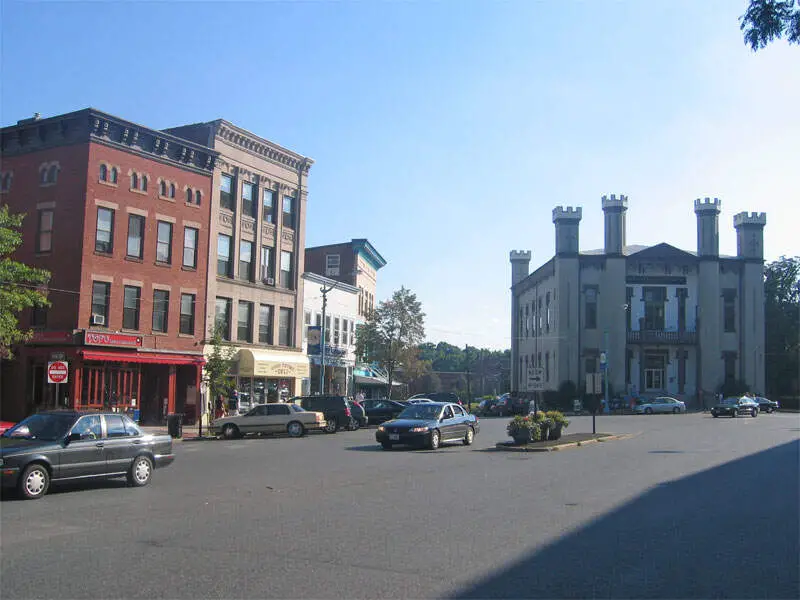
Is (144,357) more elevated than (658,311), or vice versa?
(658,311)

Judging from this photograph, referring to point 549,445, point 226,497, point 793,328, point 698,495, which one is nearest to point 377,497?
point 226,497

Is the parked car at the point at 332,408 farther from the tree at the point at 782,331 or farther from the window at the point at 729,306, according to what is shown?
the tree at the point at 782,331

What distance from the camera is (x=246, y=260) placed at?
4459cm

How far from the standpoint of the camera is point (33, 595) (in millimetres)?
7152

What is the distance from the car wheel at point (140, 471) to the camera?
15625 millimetres

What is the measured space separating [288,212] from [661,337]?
40.1 meters

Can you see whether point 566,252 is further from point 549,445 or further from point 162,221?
point 549,445

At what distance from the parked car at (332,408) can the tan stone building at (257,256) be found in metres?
7.11

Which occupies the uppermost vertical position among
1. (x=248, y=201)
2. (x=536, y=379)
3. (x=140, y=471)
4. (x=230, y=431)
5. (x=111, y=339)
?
(x=248, y=201)

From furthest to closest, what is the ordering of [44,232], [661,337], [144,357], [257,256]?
[661,337] → [257,256] → [144,357] → [44,232]

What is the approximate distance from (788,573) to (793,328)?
85.6 m

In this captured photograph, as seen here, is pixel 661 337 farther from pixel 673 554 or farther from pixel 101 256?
pixel 673 554

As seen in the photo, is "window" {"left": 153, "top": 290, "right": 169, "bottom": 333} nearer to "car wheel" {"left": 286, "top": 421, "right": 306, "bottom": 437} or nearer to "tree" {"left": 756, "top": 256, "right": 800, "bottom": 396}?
"car wheel" {"left": 286, "top": 421, "right": 306, "bottom": 437}

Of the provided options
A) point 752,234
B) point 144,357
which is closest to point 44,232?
point 144,357
